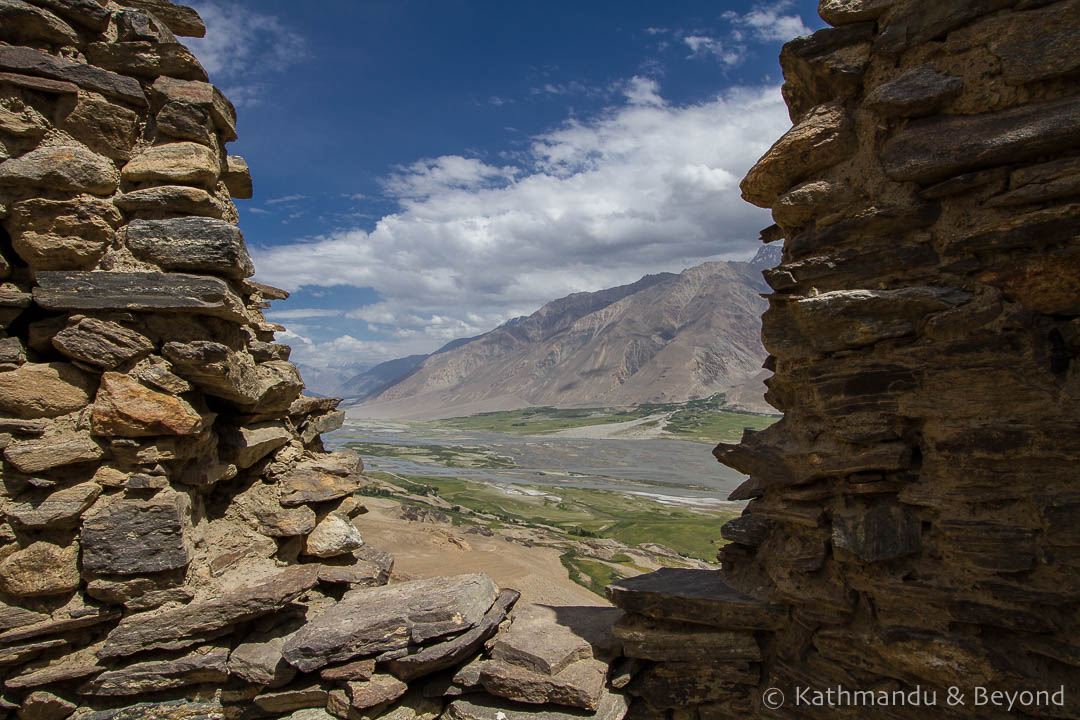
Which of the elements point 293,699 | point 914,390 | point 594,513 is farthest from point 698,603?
point 594,513

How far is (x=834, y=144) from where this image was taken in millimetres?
6598

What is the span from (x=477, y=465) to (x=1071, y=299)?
95.7 meters

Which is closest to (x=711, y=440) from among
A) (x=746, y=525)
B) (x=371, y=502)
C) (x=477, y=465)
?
(x=477, y=465)

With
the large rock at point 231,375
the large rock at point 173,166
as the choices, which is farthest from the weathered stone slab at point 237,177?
the large rock at point 231,375

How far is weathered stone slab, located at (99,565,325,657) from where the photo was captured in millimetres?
6059

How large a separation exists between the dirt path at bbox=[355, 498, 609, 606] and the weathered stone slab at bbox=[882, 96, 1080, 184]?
11.7m

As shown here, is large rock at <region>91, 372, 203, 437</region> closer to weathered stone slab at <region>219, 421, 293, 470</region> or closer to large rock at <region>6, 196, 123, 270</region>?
weathered stone slab at <region>219, 421, 293, 470</region>

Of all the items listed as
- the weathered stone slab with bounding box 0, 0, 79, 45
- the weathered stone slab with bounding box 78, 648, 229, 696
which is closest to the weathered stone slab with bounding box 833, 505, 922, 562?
the weathered stone slab with bounding box 78, 648, 229, 696

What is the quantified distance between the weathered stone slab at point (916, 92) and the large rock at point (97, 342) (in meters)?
7.78

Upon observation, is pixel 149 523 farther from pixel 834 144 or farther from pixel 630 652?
pixel 834 144

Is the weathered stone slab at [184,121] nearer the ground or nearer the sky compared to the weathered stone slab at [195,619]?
nearer the sky

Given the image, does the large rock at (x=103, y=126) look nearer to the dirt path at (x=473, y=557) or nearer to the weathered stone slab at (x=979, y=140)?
the weathered stone slab at (x=979, y=140)

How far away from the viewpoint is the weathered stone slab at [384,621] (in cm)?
630

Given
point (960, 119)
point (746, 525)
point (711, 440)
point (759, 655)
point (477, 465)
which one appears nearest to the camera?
point (960, 119)
